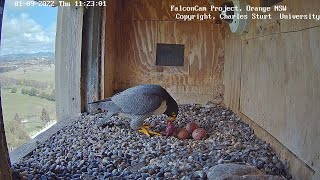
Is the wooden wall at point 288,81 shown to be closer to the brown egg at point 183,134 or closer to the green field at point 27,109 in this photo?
the brown egg at point 183,134

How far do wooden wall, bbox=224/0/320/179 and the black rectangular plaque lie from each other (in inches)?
38.7

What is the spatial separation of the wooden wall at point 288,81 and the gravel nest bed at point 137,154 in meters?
0.16

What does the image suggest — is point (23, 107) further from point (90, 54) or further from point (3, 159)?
point (90, 54)

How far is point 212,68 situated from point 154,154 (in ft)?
6.44

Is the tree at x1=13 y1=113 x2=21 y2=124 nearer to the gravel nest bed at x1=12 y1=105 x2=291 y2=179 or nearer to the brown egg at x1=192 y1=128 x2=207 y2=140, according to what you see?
the gravel nest bed at x1=12 y1=105 x2=291 y2=179

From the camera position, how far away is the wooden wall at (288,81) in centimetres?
143

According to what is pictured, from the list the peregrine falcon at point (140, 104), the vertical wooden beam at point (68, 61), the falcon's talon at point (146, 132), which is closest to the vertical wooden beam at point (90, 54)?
the vertical wooden beam at point (68, 61)

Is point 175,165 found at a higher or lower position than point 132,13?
lower

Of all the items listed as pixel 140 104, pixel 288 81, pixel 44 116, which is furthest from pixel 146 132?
pixel 288 81

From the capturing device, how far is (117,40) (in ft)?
12.2

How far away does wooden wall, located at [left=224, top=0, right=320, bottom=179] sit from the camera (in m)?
1.43

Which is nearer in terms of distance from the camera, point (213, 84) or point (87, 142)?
point (87, 142)

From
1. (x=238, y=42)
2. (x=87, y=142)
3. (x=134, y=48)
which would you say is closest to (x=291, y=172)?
(x=87, y=142)

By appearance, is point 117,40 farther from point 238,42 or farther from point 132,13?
point 238,42
